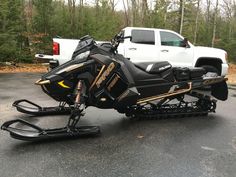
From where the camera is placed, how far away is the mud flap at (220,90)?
644 cm

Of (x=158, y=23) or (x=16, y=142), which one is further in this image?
(x=158, y=23)

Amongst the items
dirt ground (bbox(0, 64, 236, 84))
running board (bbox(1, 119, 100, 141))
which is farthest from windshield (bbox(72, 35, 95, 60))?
dirt ground (bbox(0, 64, 236, 84))

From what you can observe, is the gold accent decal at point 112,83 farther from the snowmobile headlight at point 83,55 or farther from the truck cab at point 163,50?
the truck cab at point 163,50

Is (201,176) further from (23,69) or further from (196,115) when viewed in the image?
(23,69)

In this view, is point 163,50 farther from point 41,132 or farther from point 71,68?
point 41,132

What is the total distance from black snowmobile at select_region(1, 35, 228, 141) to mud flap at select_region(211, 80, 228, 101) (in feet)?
0.38

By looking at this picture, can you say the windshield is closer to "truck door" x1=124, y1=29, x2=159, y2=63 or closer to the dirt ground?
"truck door" x1=124, y1=29, x2=159, y2=63

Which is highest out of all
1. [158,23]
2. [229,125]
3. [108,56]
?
[158,23]

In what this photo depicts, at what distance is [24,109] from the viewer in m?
5.73

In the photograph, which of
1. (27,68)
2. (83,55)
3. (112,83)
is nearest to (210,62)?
(112,83)

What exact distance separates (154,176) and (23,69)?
1227cm

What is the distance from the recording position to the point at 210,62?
36.0 ft

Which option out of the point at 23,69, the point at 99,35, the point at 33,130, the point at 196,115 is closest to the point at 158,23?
the point at 99,35

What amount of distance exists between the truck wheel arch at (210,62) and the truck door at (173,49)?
1.22ft
